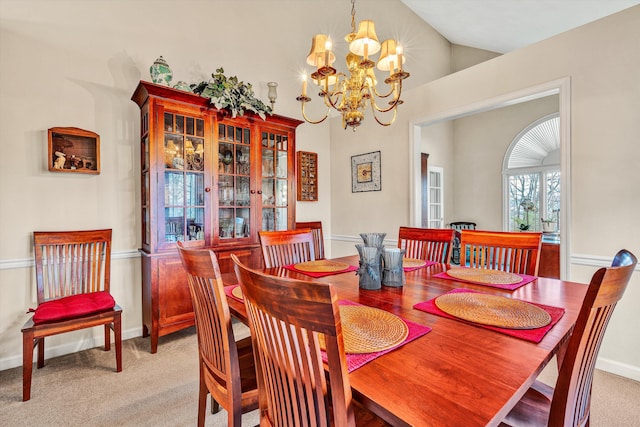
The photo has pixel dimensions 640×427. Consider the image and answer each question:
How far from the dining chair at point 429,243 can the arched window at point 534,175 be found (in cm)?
404

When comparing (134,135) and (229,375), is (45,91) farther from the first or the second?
(229,375)

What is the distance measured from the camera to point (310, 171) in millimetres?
4176

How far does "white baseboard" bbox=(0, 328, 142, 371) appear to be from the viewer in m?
2.22

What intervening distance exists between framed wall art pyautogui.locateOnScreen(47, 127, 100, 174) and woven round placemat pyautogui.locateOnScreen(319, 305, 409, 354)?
2.55m

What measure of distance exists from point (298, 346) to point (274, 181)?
2.65 metres

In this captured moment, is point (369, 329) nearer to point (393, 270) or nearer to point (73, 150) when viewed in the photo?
point (393, 270)

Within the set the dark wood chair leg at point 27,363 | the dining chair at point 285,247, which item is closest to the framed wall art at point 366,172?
the dining chair at point 285,247

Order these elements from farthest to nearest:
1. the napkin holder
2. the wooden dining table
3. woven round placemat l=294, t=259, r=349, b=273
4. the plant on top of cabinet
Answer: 1. the plant on top of cabinet
2. woven round placemat l=294, t=259, r=349, b=273
3. the napkin holder
4. the wooden dining table

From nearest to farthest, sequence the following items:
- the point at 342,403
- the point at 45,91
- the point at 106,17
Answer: the point at 342,403
the point at 45,91
the point at 106,17

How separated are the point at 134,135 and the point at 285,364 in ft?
9.13

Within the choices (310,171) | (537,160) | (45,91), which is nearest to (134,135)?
(45,91)

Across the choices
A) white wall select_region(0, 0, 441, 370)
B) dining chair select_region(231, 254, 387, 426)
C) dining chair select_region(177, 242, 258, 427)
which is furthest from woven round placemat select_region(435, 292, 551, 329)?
white wall select_region(0, 0, 441, 370)

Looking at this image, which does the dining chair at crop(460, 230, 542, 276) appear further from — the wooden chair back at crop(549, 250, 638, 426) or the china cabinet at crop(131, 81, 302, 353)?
the china cabinet at crop(131, 81, 302, 353)

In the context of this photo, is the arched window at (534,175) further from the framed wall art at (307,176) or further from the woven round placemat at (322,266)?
the woven round placemat at (322,266)
